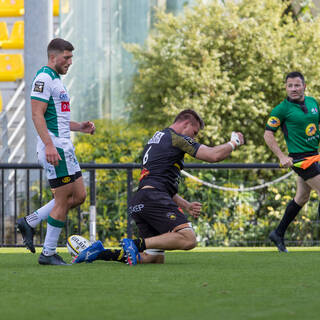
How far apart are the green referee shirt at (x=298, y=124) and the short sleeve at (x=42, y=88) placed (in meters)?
2.76

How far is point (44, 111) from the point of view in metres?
6.29

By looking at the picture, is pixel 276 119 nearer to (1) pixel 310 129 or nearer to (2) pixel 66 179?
(1) pixel 310 129

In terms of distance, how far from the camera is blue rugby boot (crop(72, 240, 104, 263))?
21.1ft

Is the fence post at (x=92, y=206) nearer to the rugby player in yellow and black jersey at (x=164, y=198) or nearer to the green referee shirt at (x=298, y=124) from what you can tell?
the green referee shirt at (x=298, y=124)

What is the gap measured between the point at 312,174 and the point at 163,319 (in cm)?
478

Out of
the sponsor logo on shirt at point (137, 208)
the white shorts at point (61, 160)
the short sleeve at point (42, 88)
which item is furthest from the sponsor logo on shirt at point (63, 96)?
the sponsor logo on shirt at point (137, 208)

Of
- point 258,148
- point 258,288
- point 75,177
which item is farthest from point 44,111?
point 258,148

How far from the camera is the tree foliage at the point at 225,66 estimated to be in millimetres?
14719

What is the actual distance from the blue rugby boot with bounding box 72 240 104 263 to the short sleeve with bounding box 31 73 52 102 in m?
1.24

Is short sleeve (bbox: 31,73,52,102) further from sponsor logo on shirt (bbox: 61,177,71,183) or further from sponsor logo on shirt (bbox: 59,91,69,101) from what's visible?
sponsor logo on shirt (bbox: 61,177,71,183)

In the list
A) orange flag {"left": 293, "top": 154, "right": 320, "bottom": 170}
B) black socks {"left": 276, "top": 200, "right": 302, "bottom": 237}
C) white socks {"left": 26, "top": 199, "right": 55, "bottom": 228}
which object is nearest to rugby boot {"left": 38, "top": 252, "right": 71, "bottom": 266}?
white socks {"left": 26, "top": 199, "right": 55, "bottom": 228}

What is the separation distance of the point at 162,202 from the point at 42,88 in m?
1.34

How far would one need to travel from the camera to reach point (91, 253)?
6445mm

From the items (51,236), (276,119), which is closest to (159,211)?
(51,236)
